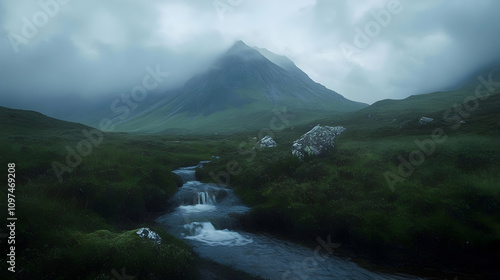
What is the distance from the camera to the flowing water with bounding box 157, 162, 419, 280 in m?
16.8

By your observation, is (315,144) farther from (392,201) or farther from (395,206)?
(395,206)

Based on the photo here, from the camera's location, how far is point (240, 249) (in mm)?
19812

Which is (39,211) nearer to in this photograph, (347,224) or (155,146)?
(347,224)

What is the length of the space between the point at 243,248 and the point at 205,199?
40.1ft

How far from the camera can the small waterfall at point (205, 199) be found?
101ft

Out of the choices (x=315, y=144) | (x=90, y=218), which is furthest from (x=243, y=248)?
(x=315, y=144)

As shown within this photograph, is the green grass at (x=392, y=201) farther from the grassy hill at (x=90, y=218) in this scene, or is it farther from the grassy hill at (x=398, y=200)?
the grassy hill at (x=90, y=218)

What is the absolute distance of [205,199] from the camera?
31.2 m

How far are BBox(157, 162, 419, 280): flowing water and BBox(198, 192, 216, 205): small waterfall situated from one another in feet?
1.42

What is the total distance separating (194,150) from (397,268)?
54171 millimetres

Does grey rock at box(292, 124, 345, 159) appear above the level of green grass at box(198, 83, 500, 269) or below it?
above

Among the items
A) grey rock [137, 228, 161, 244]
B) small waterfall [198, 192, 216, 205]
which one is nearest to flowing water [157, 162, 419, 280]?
small waterfall [198, 192, 216, 205]

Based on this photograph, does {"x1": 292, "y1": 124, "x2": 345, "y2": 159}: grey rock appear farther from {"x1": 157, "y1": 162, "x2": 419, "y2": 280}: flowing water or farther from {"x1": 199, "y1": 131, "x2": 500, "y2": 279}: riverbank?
{"x1": 157, "y1": 162, "x2": 419, "y2": 280}: flowing water

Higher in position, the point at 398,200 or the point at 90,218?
the point at 90,218
